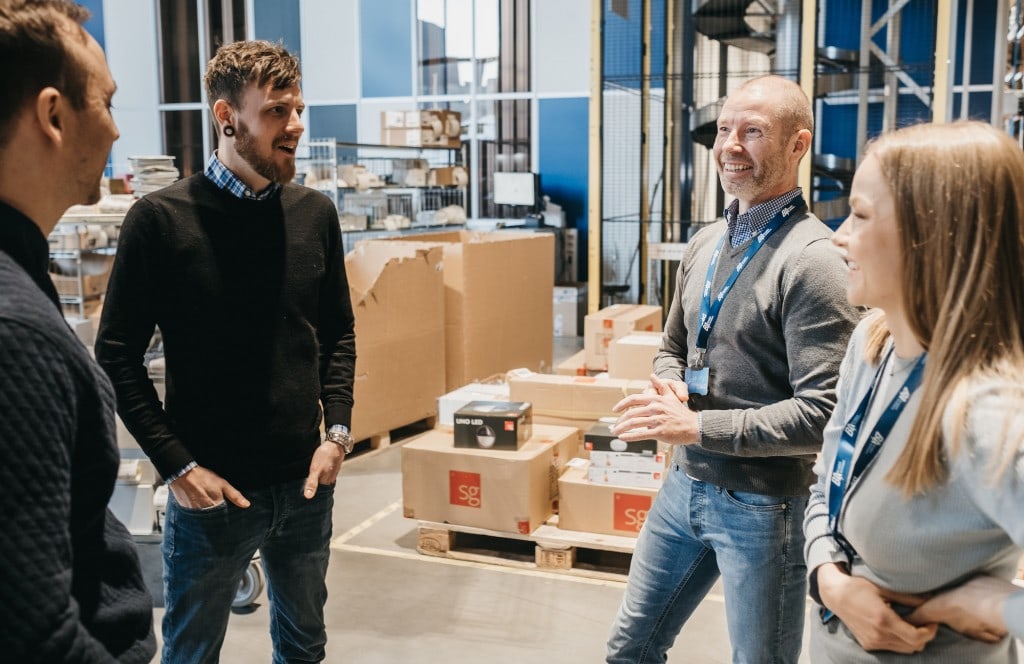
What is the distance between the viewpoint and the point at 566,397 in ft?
14.0

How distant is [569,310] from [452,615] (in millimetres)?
6473

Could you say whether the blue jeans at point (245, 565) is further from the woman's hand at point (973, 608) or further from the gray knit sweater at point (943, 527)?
the woman's hand at point (973, 608)

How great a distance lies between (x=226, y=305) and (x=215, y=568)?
56cm

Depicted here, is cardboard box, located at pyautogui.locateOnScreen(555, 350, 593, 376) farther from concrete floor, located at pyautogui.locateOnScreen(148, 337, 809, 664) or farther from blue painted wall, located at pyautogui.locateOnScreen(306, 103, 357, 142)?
blue painted wall, located at pyautogui.locateOnScreen(306, 103, 357, 142)

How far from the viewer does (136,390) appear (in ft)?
6.34

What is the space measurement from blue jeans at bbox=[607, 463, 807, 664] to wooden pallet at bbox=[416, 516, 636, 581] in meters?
→ 1.68

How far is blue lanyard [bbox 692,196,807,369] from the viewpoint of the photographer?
6.10 ft

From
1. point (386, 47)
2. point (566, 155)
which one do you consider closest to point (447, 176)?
point (566, 155)

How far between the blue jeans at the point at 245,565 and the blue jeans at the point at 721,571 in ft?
2.32

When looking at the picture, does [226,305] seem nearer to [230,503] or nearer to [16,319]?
[230,503]

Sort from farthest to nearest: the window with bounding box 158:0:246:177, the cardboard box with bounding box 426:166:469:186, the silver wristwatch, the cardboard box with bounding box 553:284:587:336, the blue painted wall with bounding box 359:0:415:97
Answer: the window with bounding box 158:0:246:177 → the blue painted wall with bounding box 359:0:415:97 → the cardboard box with bounding box 553:284:587:336 → the cardboard box with bounding box 426:166:469:186 → the silver wristwatch

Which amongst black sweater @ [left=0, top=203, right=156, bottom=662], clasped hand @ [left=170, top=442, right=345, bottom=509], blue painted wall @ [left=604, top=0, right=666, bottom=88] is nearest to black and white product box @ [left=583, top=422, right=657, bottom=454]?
clasped hand @ [left=170, top=442, right=345, bottom=509]

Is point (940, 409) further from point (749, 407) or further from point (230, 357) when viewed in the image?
point (230, 357)

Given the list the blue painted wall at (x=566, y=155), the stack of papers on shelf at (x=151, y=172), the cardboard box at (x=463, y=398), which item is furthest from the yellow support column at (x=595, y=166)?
the blue painted wall at (x=566, y=155)
